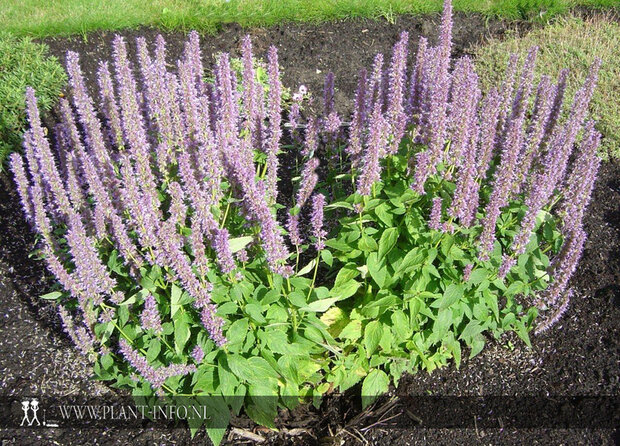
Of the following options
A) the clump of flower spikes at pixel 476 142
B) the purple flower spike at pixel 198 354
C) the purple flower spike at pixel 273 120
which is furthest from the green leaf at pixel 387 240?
the purple flower spike at pixel 198 354

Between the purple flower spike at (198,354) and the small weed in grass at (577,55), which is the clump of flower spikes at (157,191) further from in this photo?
the small weed in grass at (577,55)

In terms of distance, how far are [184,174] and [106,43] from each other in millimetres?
5318

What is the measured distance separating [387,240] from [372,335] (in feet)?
2.04

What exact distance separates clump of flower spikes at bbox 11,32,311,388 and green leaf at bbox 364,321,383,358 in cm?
82

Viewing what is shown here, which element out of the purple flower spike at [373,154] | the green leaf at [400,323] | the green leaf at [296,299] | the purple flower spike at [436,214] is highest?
the purple flower spike at [373,154]

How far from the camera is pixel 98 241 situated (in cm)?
354

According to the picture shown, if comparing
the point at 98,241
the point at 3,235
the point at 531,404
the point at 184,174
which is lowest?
the point at 531,404

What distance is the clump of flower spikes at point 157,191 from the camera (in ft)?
10.2

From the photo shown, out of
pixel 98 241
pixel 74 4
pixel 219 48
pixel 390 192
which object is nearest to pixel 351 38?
pixel 219 48

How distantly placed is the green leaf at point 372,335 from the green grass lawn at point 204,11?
536cm

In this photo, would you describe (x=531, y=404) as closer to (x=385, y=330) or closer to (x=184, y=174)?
(x=385, y=330)

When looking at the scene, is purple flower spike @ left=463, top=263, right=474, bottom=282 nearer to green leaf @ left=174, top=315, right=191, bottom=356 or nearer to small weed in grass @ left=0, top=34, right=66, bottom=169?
green leaf @ left=174, top=315, right=191, bottom=356

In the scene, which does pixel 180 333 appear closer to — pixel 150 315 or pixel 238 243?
pixel 150 315

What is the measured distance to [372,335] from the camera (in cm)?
379
